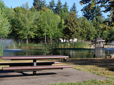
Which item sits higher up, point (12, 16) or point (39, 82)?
point (12, 16)

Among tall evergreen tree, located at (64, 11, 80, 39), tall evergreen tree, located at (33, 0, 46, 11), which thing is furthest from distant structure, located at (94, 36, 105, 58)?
tall evergreen tree, located at (33, 0, 46, 11)

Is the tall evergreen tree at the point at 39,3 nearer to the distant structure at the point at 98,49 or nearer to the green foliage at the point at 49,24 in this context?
the green foliage at the point at 49,24

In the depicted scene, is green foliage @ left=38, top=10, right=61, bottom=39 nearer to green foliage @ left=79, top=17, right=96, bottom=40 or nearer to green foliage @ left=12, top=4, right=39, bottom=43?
green foliage @ left=12, top=4, right=39, bottom=43

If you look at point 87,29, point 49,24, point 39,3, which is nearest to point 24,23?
point 49,24

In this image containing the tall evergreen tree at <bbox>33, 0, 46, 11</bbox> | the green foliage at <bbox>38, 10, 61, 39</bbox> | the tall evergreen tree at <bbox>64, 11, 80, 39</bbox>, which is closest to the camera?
the green foliage at <bbox>38, 10, 61, 39</bbox>

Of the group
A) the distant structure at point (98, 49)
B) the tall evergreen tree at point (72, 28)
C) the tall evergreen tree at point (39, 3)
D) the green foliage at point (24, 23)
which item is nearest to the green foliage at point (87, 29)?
the distant structure at point (98, 49)

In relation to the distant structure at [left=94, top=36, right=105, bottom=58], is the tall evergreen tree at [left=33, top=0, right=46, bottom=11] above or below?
above

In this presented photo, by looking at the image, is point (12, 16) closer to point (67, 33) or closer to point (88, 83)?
point (67, 33)

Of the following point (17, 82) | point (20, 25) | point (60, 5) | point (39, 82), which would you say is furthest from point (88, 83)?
point (60, 5)

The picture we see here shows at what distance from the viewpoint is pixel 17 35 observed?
49.9 meters

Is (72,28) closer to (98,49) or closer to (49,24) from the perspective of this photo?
(49,24)

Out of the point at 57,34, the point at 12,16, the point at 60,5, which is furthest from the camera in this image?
the point at 60,5

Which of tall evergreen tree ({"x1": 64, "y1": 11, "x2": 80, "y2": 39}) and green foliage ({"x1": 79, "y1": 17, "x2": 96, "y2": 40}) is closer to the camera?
tall evergreen tree ({"x1": 64, "y1": 11, "x2": 80, "y2": 39})

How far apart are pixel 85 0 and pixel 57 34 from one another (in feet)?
115
